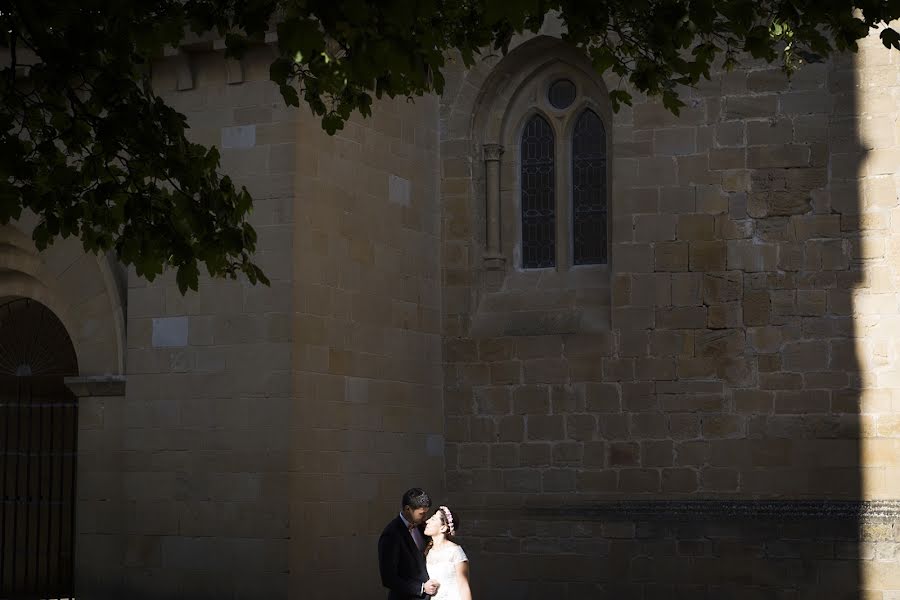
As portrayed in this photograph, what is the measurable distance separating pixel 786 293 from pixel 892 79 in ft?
7.11

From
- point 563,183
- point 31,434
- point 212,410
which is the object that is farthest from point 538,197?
point 31,434

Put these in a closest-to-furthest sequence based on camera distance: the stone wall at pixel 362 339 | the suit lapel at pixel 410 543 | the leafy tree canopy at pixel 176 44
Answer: the leafy tree canopy at pixel 176 44 < the suit lapel at pixel 410 543 < the stone wall at pixel 362 339

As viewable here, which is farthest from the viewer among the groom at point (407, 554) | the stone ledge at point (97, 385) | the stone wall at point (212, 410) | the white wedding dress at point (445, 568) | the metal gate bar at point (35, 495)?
the metal gate bar at point (35, 495)

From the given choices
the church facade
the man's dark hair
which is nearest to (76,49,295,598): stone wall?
the church facade

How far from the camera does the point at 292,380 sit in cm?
1362

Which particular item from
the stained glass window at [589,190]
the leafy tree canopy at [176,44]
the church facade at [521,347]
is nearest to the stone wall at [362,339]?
the church facade at [521,347]

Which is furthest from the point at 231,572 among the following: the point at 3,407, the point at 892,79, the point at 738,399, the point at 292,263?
the point at 892,79

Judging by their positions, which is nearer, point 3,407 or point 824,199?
point 824,199

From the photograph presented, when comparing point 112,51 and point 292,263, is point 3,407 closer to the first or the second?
point 292,263

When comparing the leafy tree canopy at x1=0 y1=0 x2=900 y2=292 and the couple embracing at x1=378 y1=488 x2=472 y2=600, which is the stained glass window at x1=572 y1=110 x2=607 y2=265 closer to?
the couple embracing at x1=378 y1=488 x2=472 y2=600

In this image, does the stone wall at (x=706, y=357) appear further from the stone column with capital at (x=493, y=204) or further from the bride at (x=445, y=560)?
the bride at (x=445, y=560)

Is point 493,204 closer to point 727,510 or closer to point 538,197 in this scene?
point 538,197

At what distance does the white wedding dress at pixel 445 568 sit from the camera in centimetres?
955

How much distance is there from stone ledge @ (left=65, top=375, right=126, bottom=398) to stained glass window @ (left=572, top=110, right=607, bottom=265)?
4.67 metres
